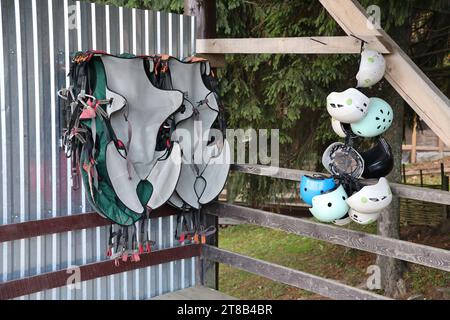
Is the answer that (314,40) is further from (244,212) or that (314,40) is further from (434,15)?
(434,15)

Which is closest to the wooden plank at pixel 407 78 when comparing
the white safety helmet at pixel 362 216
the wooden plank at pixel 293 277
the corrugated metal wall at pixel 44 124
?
the white safety helmet at pixel 362 216

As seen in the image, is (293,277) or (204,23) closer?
(293,277)

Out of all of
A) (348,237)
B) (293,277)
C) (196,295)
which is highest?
(348,237)

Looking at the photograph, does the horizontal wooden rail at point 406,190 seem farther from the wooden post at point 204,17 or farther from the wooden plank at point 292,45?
the wooden post at point 204,17

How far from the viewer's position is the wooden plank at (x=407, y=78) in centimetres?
276

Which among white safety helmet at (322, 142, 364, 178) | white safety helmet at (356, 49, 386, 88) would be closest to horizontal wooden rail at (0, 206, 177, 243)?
white safety helmet at (322, 142, 364, 178)

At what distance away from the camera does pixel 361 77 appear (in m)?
2.95

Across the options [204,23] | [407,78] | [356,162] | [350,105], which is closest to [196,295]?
[356,162]

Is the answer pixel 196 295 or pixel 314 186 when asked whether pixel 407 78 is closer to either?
pixel 314 186

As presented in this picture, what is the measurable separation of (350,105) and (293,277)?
112cm

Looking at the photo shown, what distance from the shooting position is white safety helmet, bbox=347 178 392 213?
287 centimetres

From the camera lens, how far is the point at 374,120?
9.73ft

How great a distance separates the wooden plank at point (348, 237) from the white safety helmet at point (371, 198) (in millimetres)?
216

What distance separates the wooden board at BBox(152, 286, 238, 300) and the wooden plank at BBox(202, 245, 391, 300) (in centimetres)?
21
